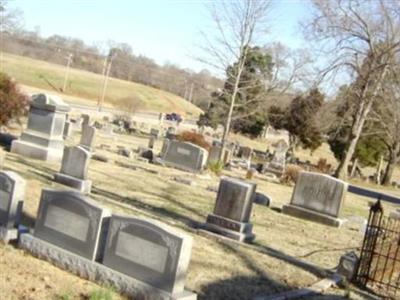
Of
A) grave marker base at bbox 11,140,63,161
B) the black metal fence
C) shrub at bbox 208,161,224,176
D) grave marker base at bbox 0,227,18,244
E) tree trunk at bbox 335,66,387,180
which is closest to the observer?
grave marker base at bbox 0,227,18,244

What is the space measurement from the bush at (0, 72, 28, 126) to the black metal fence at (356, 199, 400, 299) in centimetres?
1446

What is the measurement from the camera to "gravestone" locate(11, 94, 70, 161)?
1661 cm

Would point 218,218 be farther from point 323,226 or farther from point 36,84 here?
point 36,84

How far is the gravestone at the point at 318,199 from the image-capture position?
47.8 feet

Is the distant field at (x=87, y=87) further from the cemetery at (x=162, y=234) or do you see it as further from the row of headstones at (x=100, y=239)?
the row of headstones at (x=100, y=239)

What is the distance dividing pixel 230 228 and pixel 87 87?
9664 cm

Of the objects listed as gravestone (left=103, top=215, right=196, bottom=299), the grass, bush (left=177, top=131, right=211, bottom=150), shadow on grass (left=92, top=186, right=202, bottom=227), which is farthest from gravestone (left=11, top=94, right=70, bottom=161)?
bush (left=177, top=131, right=211, bottom=150)

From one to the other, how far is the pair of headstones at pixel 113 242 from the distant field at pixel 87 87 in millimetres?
84178

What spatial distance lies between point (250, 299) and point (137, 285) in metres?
1.54

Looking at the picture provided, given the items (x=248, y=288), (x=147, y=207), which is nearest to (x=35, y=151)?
(x=147, y=207)

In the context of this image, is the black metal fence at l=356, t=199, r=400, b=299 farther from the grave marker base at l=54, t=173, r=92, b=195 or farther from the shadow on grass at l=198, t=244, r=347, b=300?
the grave marker base at l=54, t=173, r=92, b=195

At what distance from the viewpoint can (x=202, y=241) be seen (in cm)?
975

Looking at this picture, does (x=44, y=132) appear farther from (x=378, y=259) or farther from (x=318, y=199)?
(x=378, y=259)

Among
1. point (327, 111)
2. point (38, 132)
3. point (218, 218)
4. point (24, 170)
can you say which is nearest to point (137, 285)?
point (218, 218)
